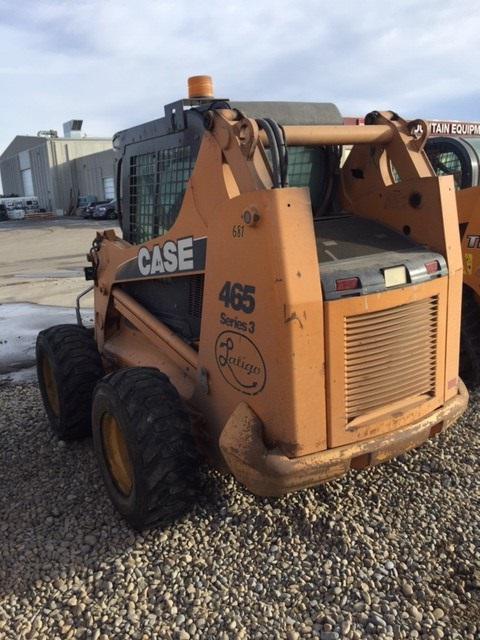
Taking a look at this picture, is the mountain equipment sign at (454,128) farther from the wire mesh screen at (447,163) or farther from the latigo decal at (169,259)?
the latigo decal at (169,259)

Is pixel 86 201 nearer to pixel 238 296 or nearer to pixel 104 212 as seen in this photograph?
pixel 104 212

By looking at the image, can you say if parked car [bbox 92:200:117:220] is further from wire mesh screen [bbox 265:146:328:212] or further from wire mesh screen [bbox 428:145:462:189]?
wire mesh screen [bbox 265:146:328:212]

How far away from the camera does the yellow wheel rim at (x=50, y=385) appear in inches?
175

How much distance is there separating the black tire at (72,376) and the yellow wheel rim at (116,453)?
0.87m

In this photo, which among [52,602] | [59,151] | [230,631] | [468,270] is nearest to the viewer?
[230,631]

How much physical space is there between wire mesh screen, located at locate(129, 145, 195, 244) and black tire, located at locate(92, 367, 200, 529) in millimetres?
1077

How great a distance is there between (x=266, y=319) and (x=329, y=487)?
4.76ft

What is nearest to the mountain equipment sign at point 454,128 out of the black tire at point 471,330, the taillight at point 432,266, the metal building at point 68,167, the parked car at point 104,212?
the black tire at point 471,330

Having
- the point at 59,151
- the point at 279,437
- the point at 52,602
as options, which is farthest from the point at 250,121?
the point at 59,151

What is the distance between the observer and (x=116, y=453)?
3367mm

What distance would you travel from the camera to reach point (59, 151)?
43.9m

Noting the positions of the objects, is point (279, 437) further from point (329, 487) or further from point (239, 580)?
point (329, 487)

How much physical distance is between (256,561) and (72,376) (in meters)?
1.97

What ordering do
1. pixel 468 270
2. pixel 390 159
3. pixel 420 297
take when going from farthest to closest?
1. pixel 468 270
2. pixel 390 159
3. pixel 420 297
